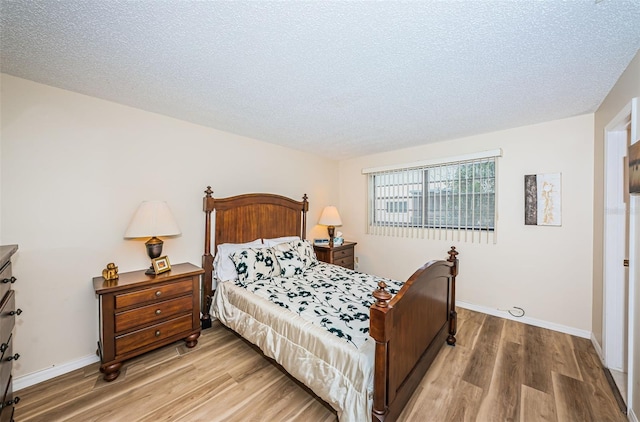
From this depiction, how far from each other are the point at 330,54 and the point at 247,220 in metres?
2.25

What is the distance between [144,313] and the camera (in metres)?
2.07

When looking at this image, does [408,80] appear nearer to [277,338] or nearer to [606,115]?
[606,115]

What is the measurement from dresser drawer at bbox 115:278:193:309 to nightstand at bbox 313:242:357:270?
197 cm

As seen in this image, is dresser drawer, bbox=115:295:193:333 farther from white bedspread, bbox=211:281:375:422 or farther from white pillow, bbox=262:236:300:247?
white pillow, bbox=262:236:300:247

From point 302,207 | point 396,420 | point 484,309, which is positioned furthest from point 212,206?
point 484,309

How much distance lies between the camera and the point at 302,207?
3902 millimetres

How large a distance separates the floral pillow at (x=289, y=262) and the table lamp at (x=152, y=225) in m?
1.17

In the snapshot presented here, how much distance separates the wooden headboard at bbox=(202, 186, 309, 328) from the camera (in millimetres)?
2783

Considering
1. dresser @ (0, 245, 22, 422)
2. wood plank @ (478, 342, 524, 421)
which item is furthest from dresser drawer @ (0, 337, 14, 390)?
wood plank @ (478, 342, 524, 421)

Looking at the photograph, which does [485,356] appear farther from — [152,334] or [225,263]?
[152,334]

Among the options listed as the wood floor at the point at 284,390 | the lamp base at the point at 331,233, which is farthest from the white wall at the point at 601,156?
the lamp base at the point at 331,233

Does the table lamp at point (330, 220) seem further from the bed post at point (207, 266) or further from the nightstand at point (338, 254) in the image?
the bed post at point (207, 266)

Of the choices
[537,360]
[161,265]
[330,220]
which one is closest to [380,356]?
[537,360]

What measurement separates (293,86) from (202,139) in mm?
1513
